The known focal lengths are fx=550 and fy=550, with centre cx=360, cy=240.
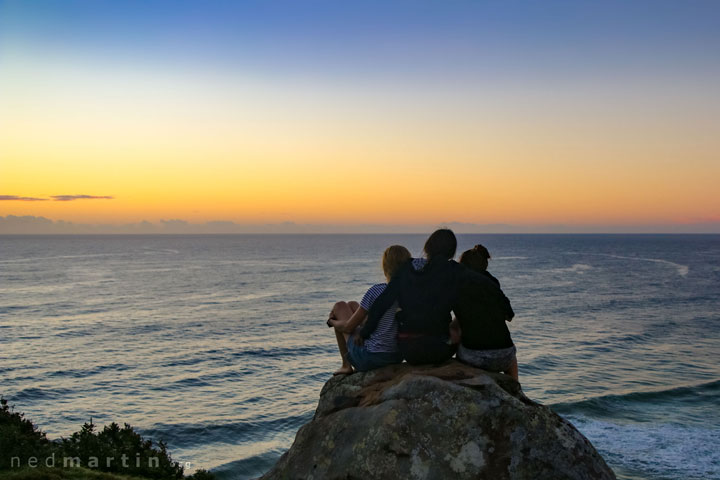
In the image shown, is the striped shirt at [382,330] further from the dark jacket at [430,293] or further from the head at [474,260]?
the head at [474,260]

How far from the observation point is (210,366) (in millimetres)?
36469

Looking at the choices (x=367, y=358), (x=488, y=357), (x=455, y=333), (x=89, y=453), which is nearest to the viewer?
(x=488, y=357)

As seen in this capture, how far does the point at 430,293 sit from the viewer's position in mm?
8516

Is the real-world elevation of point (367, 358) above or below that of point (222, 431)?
above

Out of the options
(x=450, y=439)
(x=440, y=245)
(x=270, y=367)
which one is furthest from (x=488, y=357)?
(x=270, y=367)

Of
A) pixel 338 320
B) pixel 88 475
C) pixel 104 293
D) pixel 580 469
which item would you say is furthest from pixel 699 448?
pixel 104 293

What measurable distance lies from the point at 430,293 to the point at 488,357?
4.76ft

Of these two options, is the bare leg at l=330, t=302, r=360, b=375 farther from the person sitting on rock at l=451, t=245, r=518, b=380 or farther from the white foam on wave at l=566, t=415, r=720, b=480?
the white foam on wave at l=566, t=415, r=720, b=480

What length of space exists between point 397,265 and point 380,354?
159 centimetres

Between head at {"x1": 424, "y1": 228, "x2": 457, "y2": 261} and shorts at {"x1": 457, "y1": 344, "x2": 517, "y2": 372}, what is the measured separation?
1.62 m

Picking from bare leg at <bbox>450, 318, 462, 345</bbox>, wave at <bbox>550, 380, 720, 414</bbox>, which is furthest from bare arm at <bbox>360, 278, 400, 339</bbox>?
wave at <bbox>550, 380, 720, 414</bbox>

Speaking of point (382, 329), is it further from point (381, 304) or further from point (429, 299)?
point (429, 299)

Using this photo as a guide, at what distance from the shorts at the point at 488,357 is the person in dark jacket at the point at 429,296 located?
0.99 ft

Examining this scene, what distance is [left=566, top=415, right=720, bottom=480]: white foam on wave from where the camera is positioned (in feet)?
63.0
